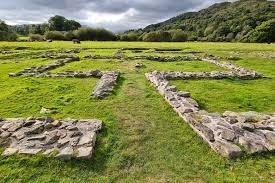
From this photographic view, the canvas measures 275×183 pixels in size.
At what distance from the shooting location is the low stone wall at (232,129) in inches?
223

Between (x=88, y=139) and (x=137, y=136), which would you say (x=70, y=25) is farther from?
(x=88, y=139)

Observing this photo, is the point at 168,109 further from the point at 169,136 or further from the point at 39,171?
the point at 39,171

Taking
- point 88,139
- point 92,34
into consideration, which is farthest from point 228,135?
point 92,34

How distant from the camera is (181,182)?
4.74 m

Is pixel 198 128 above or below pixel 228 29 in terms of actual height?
below

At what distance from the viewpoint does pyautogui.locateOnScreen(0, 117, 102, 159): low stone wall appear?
5480mm

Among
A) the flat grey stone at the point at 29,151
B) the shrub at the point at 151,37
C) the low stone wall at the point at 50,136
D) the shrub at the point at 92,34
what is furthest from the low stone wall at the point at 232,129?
the shrub at the point at 92,34

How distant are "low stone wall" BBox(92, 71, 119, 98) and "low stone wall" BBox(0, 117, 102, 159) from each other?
3.06 metres

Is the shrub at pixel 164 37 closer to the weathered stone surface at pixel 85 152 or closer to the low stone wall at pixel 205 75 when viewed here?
the low stone wall at pixel 205 75

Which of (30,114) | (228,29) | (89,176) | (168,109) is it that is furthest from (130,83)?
(228,29)

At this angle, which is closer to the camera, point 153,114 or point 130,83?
point 153,114

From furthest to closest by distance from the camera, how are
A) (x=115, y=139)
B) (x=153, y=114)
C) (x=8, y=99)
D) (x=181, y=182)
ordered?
1. (x=8, y=99)
2. (x=153, y=114)
3. (x=115, y=139)
4. (x=181, y=182)

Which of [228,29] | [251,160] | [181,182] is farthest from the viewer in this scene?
[228,29]

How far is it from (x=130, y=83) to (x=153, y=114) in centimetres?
457
